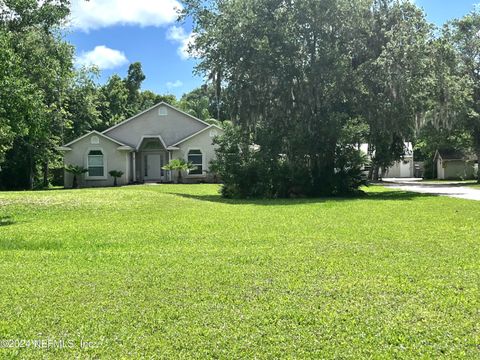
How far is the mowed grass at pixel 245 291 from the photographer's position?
387 cm

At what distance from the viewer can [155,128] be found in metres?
34.9

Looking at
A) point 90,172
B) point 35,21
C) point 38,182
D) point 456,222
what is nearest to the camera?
point 456,222

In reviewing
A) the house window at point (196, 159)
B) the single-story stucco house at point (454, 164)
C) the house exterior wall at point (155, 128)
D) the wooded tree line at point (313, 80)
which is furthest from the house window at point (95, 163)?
the single-story stucco house at point (454, 164)

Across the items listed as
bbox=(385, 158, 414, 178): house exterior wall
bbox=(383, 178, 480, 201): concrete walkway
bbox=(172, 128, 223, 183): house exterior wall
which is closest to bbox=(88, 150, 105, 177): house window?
bbox=(172, 128, 223, 183): house exterior wall

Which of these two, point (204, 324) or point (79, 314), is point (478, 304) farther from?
point (79, 314)

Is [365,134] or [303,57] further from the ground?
[303,57]

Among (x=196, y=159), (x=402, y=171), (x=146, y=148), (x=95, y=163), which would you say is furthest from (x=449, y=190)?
(x=402, y=171)

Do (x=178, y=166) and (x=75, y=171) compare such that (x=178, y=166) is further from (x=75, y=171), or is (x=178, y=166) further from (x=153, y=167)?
(x=75, y=171)

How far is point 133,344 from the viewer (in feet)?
12.7

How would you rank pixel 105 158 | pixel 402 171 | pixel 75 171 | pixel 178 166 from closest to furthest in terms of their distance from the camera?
pixel 75 171 < pixel 178 166 < pixel 105 158 < pixel 402 171

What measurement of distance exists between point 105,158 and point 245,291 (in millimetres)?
29624

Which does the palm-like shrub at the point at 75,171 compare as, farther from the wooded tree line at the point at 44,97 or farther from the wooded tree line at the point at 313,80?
the wooded tree line at the point at 313,80

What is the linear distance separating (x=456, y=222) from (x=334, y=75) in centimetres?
1059

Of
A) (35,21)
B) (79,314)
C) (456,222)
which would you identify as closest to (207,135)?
(35,21)
